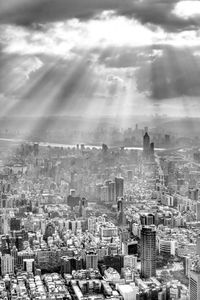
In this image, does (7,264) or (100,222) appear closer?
(7,264)

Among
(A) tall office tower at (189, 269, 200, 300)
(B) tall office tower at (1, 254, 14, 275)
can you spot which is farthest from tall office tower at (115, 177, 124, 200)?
(A) tall office tower at (189, 269, 200, 300)

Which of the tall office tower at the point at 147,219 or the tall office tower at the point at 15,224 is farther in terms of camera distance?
the tall office tower at the point at 15,224

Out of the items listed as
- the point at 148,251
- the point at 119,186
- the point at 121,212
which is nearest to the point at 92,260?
the point at 148,251

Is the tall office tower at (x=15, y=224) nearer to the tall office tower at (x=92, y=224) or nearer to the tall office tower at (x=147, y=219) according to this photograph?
the tall office tower at (x=92, y=224)

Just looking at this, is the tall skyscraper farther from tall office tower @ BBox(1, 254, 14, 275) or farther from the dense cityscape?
tall office tower @ BBox(1, 254, 14, 275)

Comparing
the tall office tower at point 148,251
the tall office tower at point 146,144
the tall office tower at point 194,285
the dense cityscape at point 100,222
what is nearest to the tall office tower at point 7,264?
the dense cityscape at point 100,222

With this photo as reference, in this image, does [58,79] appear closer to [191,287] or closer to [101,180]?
[101,180]

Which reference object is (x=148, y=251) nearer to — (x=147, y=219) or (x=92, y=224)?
(x=147, y=219)
